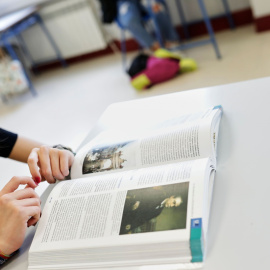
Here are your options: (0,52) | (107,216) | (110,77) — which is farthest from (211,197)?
(0,52)

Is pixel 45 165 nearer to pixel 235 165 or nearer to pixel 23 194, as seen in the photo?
pixel 23 194

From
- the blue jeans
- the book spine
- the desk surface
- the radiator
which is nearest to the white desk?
the book spine

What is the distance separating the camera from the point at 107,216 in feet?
2.12

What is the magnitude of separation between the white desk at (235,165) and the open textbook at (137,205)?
0.9 inches

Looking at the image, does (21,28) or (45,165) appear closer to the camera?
(45,165)

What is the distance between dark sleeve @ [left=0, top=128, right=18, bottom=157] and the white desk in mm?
224

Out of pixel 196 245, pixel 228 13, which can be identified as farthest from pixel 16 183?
pixel 228 13

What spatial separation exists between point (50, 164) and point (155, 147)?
0.77 ft

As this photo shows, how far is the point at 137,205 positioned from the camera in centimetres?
64

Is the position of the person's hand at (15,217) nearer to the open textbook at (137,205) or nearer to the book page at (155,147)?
the open textbook at (137,205)

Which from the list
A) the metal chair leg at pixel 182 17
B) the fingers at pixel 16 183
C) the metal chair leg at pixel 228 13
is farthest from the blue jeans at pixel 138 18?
the fingers at pixel 16 183

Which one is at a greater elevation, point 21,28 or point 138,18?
point 21,28

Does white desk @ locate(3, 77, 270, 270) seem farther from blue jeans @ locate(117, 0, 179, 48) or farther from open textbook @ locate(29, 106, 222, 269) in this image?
blue jeans @ locate(117, 0, 179, 48)

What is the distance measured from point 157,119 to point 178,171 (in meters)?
0.32
